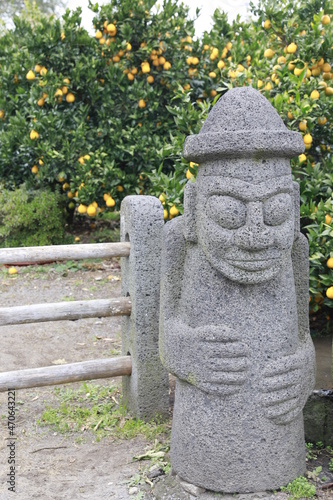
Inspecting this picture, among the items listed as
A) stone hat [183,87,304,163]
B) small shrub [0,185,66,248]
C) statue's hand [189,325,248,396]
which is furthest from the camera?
small shrub [0,185,66,248]

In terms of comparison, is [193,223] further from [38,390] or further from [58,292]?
[58,292]

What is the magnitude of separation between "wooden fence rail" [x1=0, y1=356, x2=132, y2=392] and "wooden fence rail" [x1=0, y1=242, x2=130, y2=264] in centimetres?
64

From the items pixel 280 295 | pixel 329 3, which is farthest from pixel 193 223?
pixel 329 3

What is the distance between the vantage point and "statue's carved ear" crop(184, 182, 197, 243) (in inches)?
98.9

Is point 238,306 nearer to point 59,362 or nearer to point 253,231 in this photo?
point 253,231

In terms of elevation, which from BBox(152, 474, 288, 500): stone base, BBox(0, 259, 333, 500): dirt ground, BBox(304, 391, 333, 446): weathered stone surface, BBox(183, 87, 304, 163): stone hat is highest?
BBox(183, 87, 304, 163): stone hat

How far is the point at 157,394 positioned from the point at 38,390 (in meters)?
1.03

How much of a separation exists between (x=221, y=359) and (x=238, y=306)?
0.24m

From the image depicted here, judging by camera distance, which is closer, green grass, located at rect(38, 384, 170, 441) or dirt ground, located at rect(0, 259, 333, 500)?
dirt ground, located at rect(0, 259, 333, 500)

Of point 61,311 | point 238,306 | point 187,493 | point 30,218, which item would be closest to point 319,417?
point 187,493

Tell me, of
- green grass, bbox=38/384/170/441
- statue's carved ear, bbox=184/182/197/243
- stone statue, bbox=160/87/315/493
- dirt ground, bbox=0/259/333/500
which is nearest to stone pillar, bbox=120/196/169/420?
green grass, bbox=38/384/170/441

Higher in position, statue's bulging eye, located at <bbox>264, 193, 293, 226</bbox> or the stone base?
statue's bulging eye, located at <bbox>264, 193, 293, 226</bbox>

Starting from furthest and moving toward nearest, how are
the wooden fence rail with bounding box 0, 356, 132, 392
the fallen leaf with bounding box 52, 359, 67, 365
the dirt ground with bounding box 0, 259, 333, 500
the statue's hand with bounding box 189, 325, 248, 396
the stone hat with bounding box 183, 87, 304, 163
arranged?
the fallen leaf with bounding box 52, 359, 67, 365 → the wooden fence rail with bounding box 0, 356, 132, 392 → the dirt ground with bounding box 0, 259, 333, 500 → the statue's hand with bounding box 189, 325, 248, 396 → the stone hat with bounding box 183, 87, 304, 163

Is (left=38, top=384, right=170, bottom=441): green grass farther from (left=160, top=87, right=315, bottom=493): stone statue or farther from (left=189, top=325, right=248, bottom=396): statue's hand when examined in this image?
(left=189, top=325, right=248, bottom=396): statue's hand
